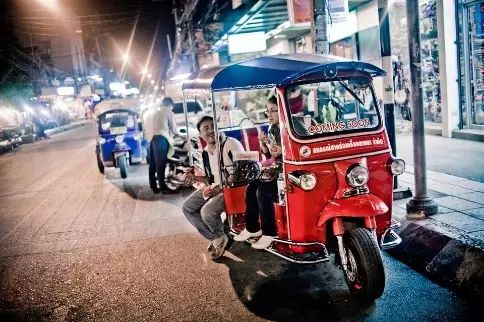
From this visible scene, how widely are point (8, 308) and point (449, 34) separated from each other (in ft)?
36.6

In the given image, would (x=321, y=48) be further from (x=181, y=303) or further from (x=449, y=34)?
(x=449, y=34)

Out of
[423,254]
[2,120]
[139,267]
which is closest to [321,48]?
[423,254]

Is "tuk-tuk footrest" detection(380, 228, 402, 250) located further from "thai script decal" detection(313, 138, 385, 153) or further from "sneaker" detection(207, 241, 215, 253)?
"sneaker" detection(207, 241, 215, 253)

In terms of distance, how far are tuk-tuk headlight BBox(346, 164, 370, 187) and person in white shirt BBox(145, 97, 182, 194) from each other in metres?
6.37

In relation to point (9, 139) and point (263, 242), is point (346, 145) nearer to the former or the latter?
point (263, 242)

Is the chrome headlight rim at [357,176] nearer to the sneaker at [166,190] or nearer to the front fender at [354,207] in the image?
the front fender at [354,207]

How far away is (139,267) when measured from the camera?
568 centimetres

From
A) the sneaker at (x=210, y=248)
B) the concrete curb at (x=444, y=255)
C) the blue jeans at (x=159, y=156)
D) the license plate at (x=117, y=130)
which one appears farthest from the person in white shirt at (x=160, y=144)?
the concrete curb at (x=444, y=255)

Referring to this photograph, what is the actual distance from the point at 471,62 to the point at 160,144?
8.03 metres

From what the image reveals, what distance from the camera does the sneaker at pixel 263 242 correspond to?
4.88 m

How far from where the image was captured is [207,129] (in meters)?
5.94

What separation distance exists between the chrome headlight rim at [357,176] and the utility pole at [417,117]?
2.06m

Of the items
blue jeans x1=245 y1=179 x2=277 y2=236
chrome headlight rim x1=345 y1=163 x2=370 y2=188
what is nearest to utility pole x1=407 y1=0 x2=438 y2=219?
chrome headlight rim x1=345 y1=163 x2=370 y2=188

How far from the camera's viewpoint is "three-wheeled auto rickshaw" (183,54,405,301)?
13.8 feet
